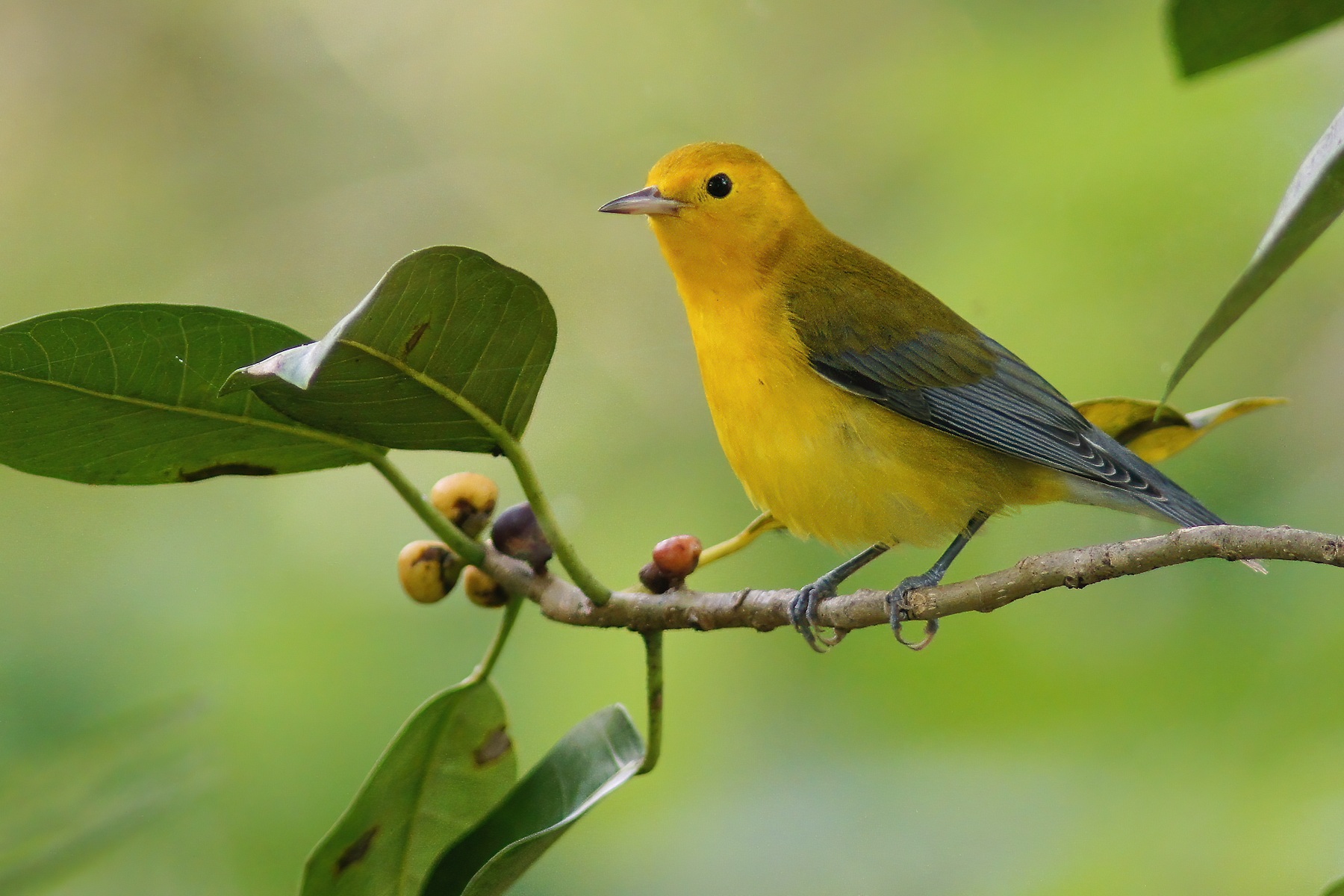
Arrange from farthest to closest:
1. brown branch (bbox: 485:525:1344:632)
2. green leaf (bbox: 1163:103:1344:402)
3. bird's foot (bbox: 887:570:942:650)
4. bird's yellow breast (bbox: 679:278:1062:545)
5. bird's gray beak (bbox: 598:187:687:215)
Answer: bird's gray beak (bbox: 598:187:687:215) → bird's yellow breast (bbox: 679:278:1062:545) → bird's foot (bbox: 887:570:942:650) → green leaf (bbox: 1163:103:1344:402) → brown branch (bbox: 485:525:1344:632)

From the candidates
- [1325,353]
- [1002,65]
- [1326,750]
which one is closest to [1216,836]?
[1326,750]

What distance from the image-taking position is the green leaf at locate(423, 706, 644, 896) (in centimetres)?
217

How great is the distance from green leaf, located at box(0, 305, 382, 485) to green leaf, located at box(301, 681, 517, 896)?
596 mm

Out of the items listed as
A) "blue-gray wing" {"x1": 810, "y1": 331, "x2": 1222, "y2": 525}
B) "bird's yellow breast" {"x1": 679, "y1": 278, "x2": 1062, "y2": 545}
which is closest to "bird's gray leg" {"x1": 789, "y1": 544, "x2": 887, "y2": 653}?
"bird's yellow breast" {"x1": 679, "y1": 278, "x2": 1062, "y2": 545}

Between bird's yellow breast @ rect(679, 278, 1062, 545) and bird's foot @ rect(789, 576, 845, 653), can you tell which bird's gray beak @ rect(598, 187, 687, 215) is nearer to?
bird's yellow breast @ rect(679, 278, 1062, 545)

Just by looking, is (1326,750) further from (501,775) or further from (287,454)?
(287,454)

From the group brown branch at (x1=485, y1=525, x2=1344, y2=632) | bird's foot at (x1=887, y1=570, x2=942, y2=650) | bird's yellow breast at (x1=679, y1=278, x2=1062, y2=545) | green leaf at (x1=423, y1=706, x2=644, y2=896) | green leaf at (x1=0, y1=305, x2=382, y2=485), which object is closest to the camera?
brown branch at (x1=485, y1=525, x2=1344, y2=632)

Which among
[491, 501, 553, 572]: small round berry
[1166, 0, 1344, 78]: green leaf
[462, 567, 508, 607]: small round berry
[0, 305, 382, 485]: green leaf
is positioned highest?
[0, 305, 382, 485]: green leaf

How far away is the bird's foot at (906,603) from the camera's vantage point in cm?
200

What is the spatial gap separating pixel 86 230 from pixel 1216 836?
17.6 ft

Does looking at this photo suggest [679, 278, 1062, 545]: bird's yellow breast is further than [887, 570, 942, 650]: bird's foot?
Yes

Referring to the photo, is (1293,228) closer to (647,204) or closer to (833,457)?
(833,457)

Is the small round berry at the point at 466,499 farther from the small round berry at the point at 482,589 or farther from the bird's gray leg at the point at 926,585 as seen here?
the bird's gray leg at the point at 926,585

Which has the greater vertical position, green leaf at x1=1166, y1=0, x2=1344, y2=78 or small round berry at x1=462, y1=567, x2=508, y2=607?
green leaf at x1=1166, y1=0, x2=1344, y2=78
